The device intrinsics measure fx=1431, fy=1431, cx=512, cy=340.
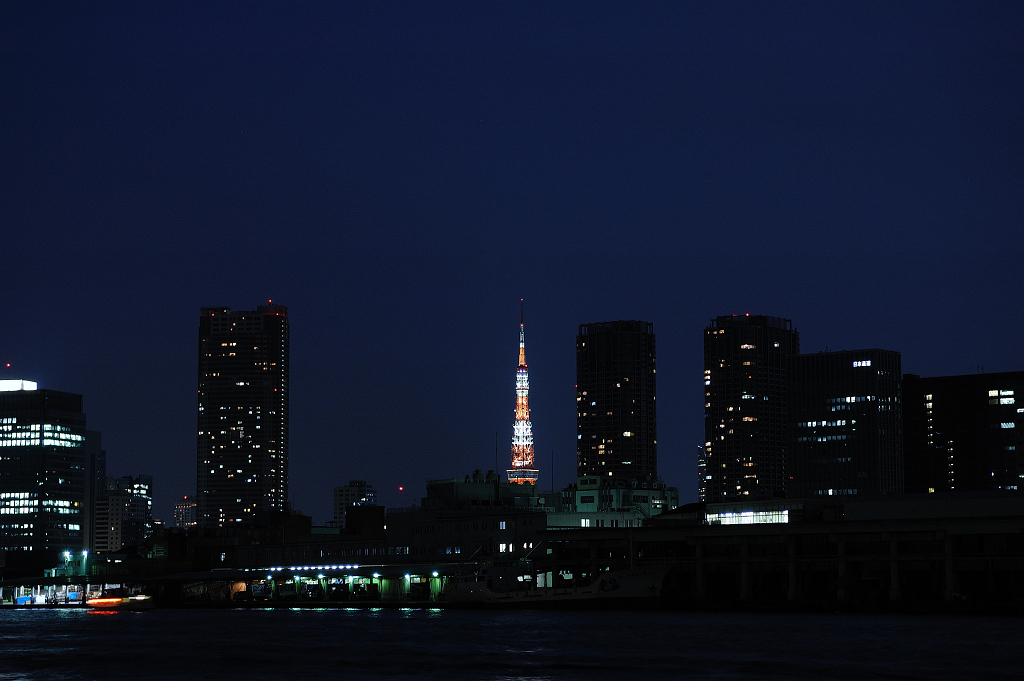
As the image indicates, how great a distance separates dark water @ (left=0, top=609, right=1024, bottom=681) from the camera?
3406 inches

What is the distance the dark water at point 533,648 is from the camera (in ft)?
284

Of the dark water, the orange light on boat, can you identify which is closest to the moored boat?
the orange light on boat

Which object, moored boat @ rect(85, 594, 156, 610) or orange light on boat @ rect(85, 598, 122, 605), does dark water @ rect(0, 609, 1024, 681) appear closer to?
moored boat @ rect(85, 594, 156, 610)

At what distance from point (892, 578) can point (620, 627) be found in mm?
33801

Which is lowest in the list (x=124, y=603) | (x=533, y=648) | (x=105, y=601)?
(x=124, y=603)

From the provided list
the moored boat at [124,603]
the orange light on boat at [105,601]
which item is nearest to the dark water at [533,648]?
the moored boat at [124,603]

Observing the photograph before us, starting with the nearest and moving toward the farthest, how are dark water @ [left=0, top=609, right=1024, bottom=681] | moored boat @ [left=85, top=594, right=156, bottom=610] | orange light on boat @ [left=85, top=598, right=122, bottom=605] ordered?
dark water @ [left=0, top=609, right=1024, bottom=681]
moored boat @ [left=85, top=594, right=156, bottom=610]
orange light on boat @ [left=85, top=598, right=122, bottom=605]

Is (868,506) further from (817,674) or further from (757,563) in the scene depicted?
(817,674)

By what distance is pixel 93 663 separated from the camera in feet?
318

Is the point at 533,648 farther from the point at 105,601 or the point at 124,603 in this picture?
the point at 105,601

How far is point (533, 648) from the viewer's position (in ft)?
336

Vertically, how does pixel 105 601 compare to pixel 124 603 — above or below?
above

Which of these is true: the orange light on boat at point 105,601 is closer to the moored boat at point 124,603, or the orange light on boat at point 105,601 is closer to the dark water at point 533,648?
the moored boat at point 124,603

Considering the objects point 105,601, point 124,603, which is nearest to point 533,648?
point 124,603
